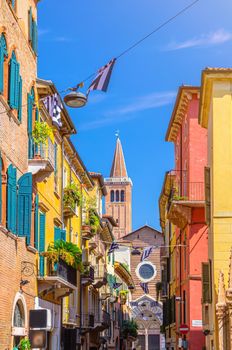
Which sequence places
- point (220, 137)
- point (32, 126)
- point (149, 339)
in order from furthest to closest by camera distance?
point (149, 339)
point (220, 137)
point (32, 126)

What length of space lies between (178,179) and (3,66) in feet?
→ 77.2

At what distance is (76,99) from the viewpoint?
16.5m

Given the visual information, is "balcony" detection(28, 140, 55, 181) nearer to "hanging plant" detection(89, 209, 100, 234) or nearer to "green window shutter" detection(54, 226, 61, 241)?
"green window shutter" detection(54, 226, 61, 241)

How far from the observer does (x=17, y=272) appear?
20.5 meters

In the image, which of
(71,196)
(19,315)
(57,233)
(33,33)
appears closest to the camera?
(19,315)

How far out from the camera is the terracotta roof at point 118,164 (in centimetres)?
15612

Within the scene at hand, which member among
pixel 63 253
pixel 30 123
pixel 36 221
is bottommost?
pixel 63 253

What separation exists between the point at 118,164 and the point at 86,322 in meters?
114

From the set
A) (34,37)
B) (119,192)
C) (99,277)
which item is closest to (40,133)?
(34,37)

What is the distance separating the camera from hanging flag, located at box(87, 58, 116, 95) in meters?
16.4

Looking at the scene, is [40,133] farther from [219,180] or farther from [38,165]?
[219,180]

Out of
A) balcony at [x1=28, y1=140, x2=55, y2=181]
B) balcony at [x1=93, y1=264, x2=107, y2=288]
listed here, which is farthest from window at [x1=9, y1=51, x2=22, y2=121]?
balcony at [x1=93, y1=264, x2=107, y2=288]

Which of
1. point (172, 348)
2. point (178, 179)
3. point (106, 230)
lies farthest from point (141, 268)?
point (178, 179)

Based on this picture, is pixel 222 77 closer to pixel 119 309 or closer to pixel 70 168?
pixel 70 168
